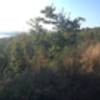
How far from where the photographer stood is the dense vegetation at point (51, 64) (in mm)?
11711

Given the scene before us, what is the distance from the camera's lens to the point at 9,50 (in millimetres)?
16297

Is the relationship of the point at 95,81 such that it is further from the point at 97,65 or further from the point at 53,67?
the point at 53,67

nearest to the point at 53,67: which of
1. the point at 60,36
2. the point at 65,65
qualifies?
the point at 65,65

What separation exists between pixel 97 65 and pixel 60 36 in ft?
11.5

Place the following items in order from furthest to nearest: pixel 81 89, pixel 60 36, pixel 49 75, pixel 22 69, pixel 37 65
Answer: pixel 60 36 → pixel 22 69 → pixel 37 65 → pixel 49 75 → pixel 81 89

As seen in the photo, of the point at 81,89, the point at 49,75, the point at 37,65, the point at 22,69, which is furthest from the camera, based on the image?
the point at 22,69

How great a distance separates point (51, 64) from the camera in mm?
13430

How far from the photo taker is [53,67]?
42.8 feet

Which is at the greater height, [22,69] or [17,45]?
[17,45]

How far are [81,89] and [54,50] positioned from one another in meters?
3.74

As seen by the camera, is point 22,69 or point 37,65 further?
point 22,69

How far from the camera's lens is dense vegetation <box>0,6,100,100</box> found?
11711 mm

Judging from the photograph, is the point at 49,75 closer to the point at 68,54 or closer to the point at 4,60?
the point at 68,54

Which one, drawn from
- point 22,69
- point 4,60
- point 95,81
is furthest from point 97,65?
point 4,60
